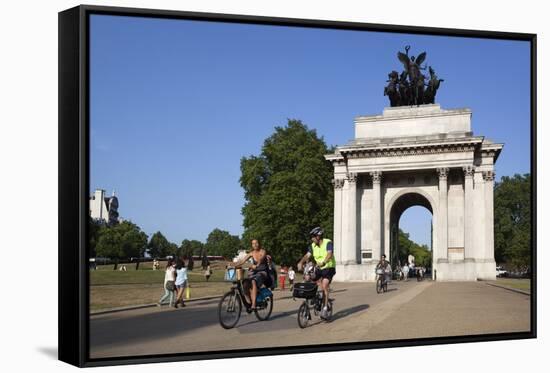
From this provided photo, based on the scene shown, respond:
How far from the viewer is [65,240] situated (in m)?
13.2

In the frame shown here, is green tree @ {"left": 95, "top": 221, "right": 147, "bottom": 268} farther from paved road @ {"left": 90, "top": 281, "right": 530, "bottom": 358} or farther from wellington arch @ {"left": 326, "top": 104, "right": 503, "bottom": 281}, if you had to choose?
wellington arch @ {"left": 326, "top": 104, "right": 503, "bottom": 281}

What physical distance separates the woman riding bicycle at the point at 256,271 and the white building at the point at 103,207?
8.75 ft

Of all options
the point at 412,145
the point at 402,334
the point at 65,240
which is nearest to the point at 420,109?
the point at 412,145

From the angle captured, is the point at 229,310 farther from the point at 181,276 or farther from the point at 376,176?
the point at 376,176

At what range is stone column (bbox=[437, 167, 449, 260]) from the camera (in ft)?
98.5

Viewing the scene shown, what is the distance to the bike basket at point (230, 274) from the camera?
15.5 m

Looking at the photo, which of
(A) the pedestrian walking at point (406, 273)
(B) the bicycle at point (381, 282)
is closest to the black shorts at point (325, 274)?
(B) the bicycle at point (381, 282)

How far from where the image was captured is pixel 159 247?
14430mm

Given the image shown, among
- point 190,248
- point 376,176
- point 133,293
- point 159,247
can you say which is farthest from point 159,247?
point 376,176

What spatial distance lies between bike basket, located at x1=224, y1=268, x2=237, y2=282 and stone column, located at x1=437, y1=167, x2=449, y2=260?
15.5 m

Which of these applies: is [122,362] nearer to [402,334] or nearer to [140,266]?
[140,266]

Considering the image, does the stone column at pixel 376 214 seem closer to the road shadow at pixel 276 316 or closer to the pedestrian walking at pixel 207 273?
the road shadow at pixel 276 316

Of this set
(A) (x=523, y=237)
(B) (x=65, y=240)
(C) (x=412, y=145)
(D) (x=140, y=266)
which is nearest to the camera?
(B) (x=65, y=240)

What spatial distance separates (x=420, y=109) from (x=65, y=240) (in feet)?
51.7
